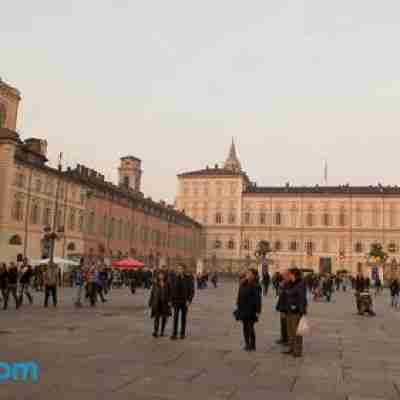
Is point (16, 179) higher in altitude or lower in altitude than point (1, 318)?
higher

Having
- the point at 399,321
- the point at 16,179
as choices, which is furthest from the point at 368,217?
the point at 399,321

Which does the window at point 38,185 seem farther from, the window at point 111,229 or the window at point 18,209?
the window at point 111,229

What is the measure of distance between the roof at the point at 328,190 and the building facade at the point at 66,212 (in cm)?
2196

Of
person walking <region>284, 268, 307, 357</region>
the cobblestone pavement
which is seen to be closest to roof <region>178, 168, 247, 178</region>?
the cobblestone pavement

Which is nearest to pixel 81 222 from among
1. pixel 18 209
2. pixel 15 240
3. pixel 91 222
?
pixel 91 222

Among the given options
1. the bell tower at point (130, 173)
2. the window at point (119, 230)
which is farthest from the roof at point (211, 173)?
the window at point (119, 230)

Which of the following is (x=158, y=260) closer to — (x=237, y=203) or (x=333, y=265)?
(x=237, y=203)

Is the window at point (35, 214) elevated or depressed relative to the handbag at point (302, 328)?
elevated

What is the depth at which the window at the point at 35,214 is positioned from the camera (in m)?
47.9

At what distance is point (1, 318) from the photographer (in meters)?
14.9

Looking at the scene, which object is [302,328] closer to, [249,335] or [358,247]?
[249,335]

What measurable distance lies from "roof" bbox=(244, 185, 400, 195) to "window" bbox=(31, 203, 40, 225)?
53.7 m

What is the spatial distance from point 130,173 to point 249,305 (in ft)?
271

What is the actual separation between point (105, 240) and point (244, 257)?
4027 centimetres
